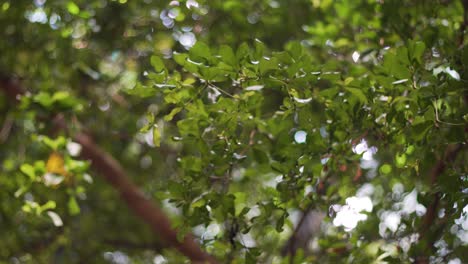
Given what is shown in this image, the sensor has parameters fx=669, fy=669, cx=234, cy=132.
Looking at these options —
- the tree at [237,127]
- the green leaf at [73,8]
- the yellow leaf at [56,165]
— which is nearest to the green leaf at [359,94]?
the tree at [237,127]

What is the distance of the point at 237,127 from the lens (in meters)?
1.65

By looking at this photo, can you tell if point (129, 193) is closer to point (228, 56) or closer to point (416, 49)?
point (228, 56)

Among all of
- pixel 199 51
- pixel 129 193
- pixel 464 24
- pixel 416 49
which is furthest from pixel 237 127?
pixel 129 193

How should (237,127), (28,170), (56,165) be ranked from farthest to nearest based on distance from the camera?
(56,165) < (28,170) < (237,127)

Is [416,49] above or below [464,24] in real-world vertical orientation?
above

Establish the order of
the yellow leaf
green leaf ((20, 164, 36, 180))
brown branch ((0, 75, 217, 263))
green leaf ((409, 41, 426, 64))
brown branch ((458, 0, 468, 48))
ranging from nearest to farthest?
green leaf ((409, 41, 426, 64)) → brown branch ((458, 0, 468, 48)) → green leaf ((20, 164, 36, 180)) → the yellow leaf → brown branch ((0, 75, 217, 263))

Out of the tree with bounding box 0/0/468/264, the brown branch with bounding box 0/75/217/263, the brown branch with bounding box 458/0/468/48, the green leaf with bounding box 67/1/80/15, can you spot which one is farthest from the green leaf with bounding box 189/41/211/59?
the brown branch with bounding box 0/75/217/263

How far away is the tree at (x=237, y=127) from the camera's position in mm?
1396

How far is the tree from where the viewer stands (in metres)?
1.40

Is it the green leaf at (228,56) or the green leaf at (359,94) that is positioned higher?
the green leaf at (228,56)

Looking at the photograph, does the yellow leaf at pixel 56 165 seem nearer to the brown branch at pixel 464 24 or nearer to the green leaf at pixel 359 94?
the green leaf at pixel 359 94

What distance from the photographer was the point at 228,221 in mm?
1718

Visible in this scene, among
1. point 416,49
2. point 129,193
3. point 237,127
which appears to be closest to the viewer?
point 416,49

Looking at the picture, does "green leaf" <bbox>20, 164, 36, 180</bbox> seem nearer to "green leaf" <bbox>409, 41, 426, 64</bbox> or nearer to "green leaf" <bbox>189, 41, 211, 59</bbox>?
"green leaf" <bbox>189, 41, 211, 59</bbox>
